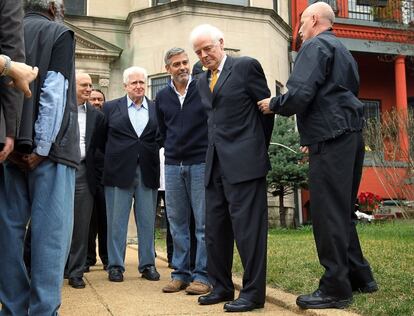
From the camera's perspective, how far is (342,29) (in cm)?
1836

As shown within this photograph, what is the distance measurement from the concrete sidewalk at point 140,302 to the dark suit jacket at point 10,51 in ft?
6.01

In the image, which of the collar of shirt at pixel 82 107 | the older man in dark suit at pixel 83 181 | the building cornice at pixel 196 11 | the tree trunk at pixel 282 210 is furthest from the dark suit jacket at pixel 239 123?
the building cornice at pixel 196 11

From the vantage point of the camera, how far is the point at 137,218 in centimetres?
590

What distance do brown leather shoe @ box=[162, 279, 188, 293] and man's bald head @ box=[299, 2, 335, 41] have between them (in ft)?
7.81

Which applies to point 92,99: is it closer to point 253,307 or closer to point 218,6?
point 253,307

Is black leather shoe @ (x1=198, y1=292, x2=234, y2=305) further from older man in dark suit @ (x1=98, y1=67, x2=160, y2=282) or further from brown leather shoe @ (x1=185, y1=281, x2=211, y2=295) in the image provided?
older man in dark suit @ (x1=98, y1=67, x2=160, y2=282)

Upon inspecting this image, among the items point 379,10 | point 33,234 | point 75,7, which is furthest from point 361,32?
point 33,234

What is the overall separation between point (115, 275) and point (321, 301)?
2.49 m

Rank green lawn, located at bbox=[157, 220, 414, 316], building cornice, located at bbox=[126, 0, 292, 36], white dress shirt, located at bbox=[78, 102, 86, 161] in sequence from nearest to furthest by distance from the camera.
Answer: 1. green lawn, located at bbox=[157, 220, 414, 316]
2. white dress shirt, located at bbox=[78, 102, 86, 161]
3. building cornice, located at bbox=[126, 0, 292, 36]

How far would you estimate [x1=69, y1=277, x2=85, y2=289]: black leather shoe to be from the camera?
527cm

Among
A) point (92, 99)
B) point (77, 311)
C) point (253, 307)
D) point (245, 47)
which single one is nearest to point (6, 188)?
point (77, 311)

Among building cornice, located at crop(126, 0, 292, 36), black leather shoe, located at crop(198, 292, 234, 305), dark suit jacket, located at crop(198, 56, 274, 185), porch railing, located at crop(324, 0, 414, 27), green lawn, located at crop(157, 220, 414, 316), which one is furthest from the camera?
building cornice, located at crop(126, 0, 292, 36)

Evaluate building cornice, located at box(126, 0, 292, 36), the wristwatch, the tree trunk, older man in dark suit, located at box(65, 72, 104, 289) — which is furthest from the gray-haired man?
building cornice, located at box(126, 0, 292, 36)

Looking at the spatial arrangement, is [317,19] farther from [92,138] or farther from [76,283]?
[76,283]
